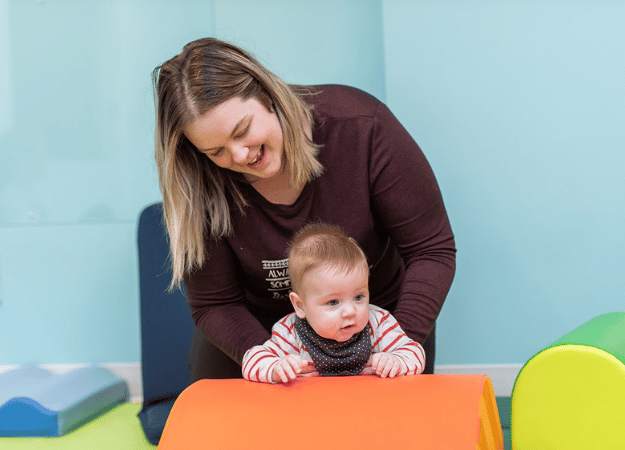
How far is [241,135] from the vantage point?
113 cm

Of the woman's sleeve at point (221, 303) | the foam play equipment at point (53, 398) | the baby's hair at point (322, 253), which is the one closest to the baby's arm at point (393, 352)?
the baby's hair at point (322, 253)

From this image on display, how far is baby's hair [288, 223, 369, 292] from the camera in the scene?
1.14 metres

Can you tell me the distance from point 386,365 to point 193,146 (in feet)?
2.05

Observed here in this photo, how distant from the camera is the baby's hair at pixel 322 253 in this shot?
114 centimetres

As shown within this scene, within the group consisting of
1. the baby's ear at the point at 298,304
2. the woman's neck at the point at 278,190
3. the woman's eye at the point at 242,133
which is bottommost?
the baby's ear at the point at 298,304

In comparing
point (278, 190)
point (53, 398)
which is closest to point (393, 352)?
point (278, 190)

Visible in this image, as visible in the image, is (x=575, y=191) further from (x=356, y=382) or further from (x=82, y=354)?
(x=82, y=354)

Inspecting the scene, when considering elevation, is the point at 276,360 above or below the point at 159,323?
above

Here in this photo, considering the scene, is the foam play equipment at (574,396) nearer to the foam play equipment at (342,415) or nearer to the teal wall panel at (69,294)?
the foam play equipment at (342,415)

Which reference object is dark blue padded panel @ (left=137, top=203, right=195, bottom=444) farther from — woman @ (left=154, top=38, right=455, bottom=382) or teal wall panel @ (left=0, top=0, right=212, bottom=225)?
woman @ (left=154, top=38, right=455, bottom=382)

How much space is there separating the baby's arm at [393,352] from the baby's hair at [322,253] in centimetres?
13

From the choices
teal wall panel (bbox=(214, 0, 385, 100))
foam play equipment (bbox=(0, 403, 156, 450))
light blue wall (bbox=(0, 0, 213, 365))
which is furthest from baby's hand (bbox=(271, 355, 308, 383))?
light blue wall (bbox=(0, 0, 213, 365))

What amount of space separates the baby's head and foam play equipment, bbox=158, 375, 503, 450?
141 millimetres

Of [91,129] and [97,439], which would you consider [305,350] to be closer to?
[97,439]
